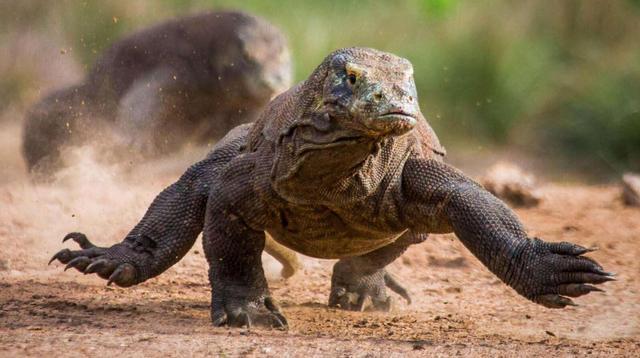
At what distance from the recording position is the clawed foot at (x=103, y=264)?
7367 millimetres

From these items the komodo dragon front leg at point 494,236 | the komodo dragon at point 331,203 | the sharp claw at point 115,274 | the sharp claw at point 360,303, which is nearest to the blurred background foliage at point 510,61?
the sharp claw at point 360,303

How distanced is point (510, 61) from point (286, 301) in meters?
12.3

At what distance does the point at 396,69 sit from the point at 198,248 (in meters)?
5.07

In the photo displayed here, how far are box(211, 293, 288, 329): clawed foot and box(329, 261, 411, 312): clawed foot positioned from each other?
1.31m

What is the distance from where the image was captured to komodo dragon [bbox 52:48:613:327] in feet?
19.9

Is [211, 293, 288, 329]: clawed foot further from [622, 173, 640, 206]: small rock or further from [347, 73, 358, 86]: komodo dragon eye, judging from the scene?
[622, 173, 640, 206]: small rock

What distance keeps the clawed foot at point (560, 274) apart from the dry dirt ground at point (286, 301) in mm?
275

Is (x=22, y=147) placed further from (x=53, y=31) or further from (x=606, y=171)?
(x=606, y=171)

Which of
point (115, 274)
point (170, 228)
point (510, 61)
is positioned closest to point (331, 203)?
point (170, 228)

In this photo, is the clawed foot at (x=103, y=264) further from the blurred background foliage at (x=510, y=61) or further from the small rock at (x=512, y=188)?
the blurred background foliage at (x=510, y=61)

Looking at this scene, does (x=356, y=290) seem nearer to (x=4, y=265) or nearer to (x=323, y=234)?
(x=323, y=234)

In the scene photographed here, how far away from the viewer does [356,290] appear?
27.8 feet

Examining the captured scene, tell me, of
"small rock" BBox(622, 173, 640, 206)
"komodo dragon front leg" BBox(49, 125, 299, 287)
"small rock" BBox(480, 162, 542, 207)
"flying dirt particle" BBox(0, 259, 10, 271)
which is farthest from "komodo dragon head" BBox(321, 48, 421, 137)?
"small rock" BBox(622, 173, 640, 206)

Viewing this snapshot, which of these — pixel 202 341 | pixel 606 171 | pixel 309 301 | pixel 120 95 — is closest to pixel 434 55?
pixel 606 171
